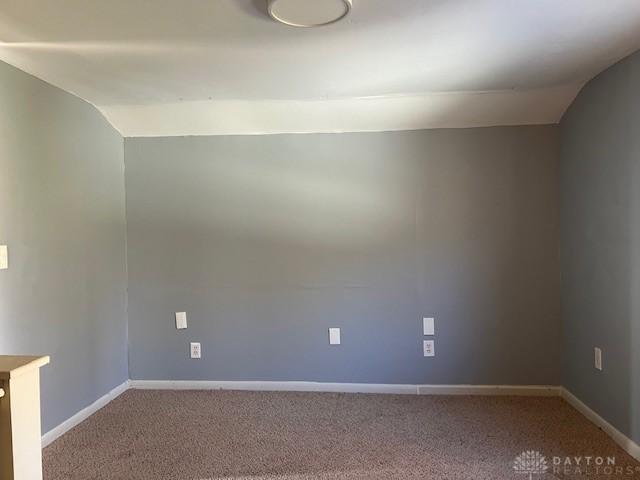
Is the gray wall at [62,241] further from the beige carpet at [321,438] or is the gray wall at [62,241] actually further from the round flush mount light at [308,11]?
the round flush mount light at [308,11]

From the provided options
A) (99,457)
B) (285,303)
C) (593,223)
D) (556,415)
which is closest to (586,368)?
(556,415)

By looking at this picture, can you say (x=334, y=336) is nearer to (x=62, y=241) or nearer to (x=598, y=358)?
(x=598, y=358)

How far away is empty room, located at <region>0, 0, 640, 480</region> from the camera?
205cm

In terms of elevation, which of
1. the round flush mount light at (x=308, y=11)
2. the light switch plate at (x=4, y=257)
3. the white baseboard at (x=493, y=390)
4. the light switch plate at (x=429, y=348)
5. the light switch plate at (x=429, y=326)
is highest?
the round flush mount light at (x=308, y=11)

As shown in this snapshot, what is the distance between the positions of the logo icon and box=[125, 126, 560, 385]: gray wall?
0.86 metres

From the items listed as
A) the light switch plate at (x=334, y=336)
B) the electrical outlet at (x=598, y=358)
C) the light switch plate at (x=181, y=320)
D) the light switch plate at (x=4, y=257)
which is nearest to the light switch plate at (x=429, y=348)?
the light switch plate at (x=334, y=336)

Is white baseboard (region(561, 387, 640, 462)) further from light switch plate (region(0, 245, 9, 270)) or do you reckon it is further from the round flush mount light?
light switch plate (region(0, 245, 9, 270))

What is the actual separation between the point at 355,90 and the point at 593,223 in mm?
1546

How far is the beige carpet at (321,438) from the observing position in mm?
2119

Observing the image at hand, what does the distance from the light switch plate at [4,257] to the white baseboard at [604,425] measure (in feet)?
10.2

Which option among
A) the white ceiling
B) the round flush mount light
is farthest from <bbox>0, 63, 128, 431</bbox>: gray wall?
the round flush mount light

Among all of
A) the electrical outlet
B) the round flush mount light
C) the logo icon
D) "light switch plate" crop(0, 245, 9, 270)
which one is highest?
the round flush mount light

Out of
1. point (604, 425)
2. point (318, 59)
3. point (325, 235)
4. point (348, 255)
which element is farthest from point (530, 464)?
point (318, 59)

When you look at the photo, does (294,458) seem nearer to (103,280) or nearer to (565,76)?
(103,280)
